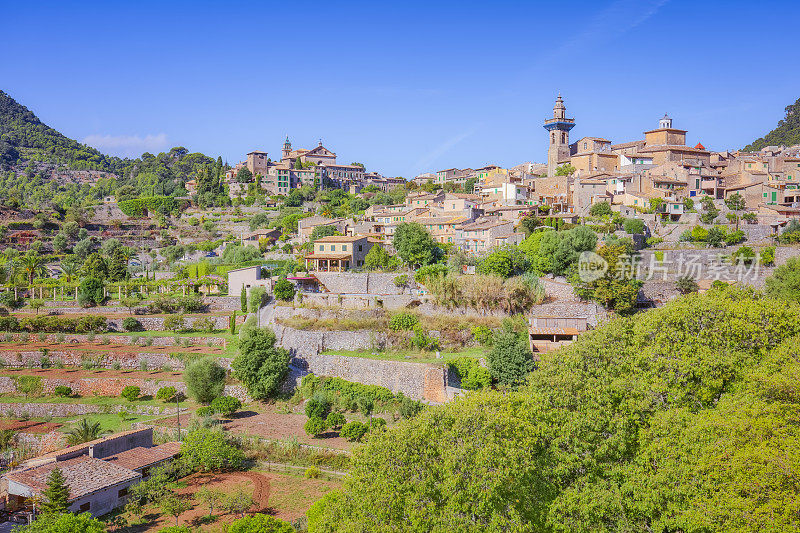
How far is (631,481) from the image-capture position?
41.7ft

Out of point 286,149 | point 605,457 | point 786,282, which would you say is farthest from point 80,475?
point 286,149

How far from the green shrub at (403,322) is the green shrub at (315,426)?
7021 mm

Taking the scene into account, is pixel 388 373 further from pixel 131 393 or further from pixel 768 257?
pixel 768 257

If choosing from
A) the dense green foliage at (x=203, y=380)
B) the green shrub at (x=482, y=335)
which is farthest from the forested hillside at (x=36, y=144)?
the green shrub at (x=482, y=335)

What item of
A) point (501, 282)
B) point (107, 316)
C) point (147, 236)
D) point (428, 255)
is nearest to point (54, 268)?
point (147, 236)

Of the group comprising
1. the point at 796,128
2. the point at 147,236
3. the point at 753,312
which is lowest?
the point at 753,312

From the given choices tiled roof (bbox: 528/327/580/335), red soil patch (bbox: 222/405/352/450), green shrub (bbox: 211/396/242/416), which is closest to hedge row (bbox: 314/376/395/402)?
red soil patch (bbox: 222/405/352/450)

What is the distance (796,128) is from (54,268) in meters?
94.3

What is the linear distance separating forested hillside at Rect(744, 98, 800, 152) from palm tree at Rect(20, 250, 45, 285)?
87.8 metres

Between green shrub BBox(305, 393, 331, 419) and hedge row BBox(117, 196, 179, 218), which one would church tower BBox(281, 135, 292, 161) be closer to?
hedge row BBox(117, 196, 179, 218)

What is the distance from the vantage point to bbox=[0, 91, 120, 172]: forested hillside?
129000 millimetres

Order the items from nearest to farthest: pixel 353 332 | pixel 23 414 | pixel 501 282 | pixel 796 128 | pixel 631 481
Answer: pixel 631 481 → pixel 23 414 → pixel 353 332 → pixel 501 282 → pixel 796 128

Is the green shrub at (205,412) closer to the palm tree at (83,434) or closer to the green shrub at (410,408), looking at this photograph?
the palm tree at (83,434)

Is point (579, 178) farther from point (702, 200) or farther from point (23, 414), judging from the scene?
point (23, 414)
